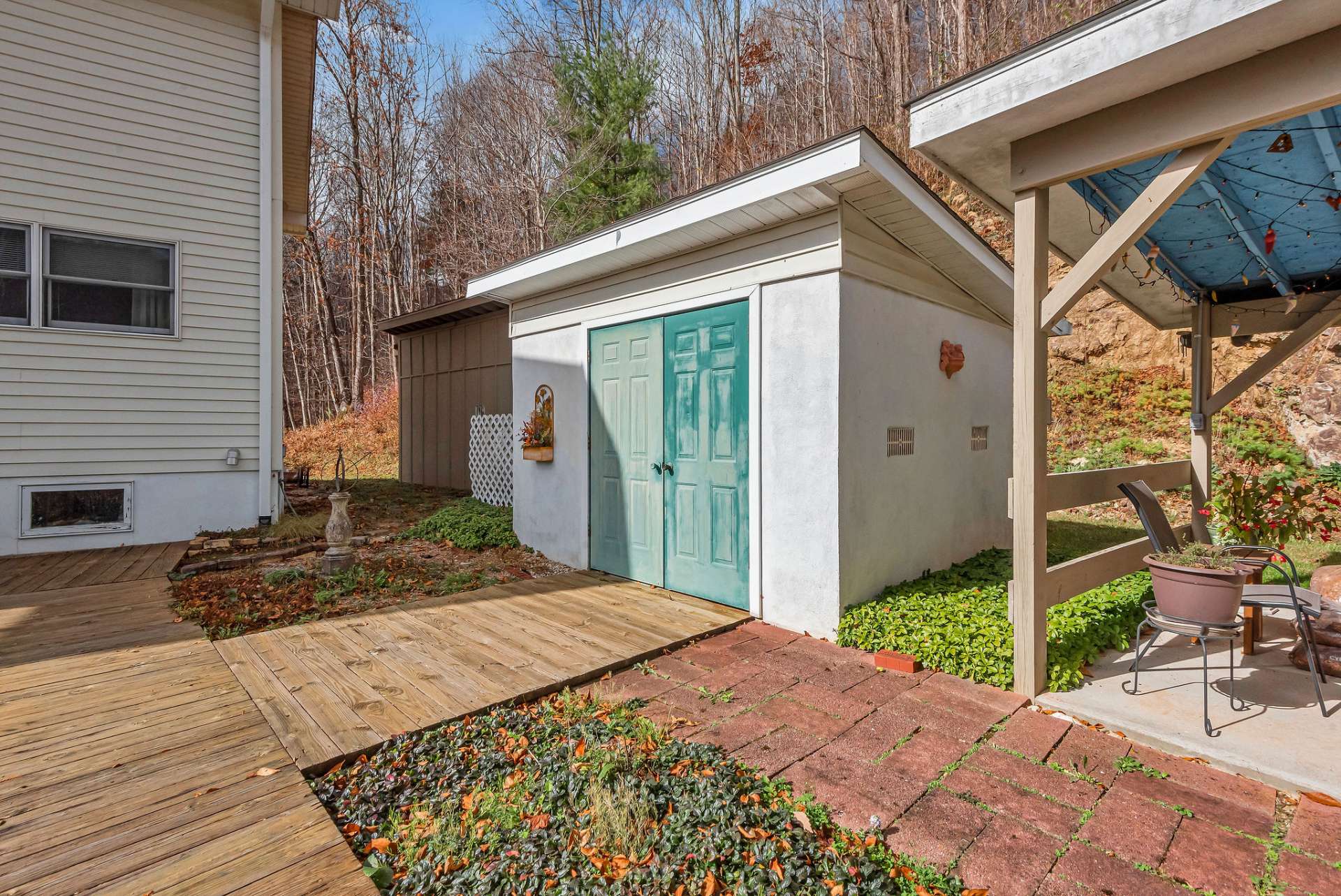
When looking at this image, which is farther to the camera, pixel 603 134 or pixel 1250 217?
pixel 603 134

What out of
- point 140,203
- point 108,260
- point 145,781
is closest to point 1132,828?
point 145,781

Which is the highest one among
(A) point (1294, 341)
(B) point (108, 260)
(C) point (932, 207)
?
(B) point (108, 260)

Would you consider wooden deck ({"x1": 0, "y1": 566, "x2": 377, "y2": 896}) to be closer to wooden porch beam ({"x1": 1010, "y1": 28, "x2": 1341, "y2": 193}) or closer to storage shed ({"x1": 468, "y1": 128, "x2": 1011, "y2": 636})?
storage shed ({"x1": 468, "y1": 128, "x2": 1011, "y2": 636})

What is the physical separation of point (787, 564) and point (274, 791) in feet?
8.98

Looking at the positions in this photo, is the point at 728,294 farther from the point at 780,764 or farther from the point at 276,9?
the point at 276,9

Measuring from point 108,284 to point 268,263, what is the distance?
130 cm

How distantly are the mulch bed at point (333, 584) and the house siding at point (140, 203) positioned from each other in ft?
6.17

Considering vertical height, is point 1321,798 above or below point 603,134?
below

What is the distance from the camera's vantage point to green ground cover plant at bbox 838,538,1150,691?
2.98 metres

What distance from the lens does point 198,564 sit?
5047 millimetres

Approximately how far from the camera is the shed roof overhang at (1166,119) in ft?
6.75

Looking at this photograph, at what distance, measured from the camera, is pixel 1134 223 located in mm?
2451

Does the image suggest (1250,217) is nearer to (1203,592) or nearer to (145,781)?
(1203,592)

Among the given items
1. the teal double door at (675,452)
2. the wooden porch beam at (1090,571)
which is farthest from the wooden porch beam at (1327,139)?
the teal double door at (675,452)
